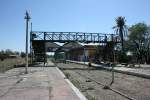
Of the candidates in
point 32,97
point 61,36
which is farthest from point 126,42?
point 32,97

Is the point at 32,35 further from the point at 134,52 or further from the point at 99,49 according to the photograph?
the point at 134,52

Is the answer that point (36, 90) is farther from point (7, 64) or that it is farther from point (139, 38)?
point (139, 38)

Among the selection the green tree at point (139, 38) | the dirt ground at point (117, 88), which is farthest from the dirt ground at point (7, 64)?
the green tree at point (139, 38)

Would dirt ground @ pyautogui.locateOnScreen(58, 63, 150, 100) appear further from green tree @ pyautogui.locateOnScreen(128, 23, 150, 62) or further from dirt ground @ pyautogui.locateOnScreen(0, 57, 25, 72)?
green tree @ pyautogui.locateOnScreen(128, 23, 150, 62)

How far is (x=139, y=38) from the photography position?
90.1 metres

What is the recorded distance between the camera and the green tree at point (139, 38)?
88.7m

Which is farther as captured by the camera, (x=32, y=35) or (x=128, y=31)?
(x=128, y=31)

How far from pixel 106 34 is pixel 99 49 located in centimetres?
1456

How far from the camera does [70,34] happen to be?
191 feet

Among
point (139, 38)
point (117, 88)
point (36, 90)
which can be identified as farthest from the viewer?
point (139, 38)

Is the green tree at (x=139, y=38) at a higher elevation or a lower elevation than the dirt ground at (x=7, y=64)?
higher

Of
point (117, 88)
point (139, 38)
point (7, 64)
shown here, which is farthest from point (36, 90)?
point (139, 38)

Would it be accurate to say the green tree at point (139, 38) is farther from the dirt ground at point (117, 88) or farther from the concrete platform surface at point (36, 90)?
the concrete platform surface at point (36, 90)

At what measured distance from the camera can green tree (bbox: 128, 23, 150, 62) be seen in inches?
3493
